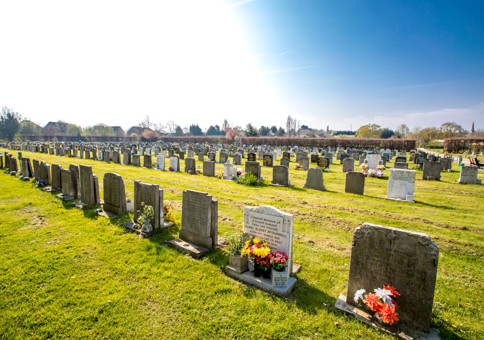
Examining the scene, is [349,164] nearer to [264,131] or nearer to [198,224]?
[198,224]

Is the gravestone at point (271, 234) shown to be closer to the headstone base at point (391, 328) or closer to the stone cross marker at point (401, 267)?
the headstone base at point (391, 328)

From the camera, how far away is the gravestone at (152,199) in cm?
668

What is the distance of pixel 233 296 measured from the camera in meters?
4.31

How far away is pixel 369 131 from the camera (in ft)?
264

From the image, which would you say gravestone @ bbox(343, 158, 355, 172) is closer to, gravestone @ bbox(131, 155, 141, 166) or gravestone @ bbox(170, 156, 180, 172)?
gravestone @ bbox(170, 156, 180, 172)

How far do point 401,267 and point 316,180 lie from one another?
31.3 ft

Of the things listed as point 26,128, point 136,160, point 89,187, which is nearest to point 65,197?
point 89,187

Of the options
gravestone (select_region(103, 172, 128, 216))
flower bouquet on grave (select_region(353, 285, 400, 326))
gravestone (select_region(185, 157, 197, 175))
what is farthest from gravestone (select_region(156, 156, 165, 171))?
flower bouquet on grave (select_region(353, 285, 400, 326))

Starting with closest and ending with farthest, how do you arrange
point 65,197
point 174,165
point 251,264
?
point 251,264, point 65,197, point 174,165

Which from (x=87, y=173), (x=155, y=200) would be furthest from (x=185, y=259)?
(x=87, y=173)

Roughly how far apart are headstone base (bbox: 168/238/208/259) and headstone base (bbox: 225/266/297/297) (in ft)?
2.84

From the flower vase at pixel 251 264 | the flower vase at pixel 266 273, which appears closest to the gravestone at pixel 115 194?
the flower vase at pixel 251 264

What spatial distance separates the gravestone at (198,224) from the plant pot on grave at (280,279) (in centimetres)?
193

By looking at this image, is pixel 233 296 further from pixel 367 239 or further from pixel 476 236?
pixel 476 236
